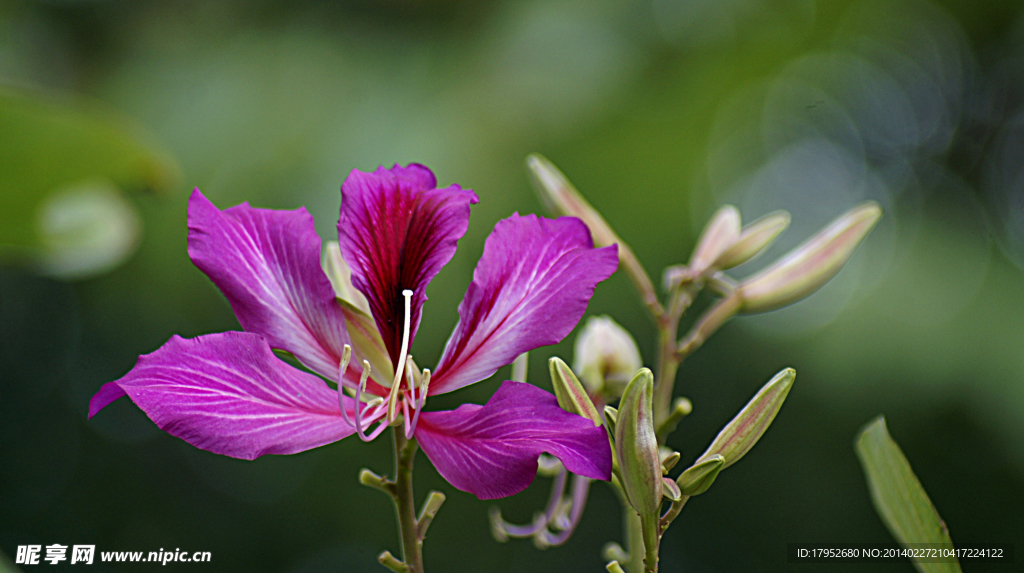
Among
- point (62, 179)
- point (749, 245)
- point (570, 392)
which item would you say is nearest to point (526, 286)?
point (570, 392)

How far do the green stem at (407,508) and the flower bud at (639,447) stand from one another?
4.1 inches

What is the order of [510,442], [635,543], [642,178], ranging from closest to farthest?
[510,442]
[635,543]
[642,178]

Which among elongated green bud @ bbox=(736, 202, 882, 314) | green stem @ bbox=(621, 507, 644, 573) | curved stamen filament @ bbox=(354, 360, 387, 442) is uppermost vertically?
elongated green bud @ bbox=(736, 202, 882, 314)

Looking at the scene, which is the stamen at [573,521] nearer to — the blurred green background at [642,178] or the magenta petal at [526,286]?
the magenta petal at [526,286]

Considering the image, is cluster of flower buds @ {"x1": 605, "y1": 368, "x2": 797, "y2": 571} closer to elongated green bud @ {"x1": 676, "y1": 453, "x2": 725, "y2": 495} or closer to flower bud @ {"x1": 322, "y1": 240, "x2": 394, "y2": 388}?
elongated green bud @ {"x1": 676, "y1": 453, "x2": 725, "y2": 495}

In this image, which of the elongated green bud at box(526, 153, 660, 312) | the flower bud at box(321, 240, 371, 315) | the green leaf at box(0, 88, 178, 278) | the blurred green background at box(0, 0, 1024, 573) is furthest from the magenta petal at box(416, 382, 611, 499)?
the blurred green background at box(0, 0, 1024, 573)

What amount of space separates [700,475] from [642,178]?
102 inches

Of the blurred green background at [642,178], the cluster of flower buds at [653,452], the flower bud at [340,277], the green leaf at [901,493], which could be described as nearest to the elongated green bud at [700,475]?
the cluster of flower buds at [653,452]

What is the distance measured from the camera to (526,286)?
1.30 feet

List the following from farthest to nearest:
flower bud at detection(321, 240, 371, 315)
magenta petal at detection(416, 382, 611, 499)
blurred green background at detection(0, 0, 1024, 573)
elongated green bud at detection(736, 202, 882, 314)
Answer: blurred green background at detection(0, 0, 1024, 573)
elongated green bud at detection(736, 202, 882, 314)
flower bud at detection(321, 240, 371, 315)
magenta petal at detection(416, 382, 611, 499)

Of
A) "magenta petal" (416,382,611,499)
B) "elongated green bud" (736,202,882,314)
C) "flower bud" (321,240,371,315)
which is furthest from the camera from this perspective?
"elongated green bud" (736,202,882,314)

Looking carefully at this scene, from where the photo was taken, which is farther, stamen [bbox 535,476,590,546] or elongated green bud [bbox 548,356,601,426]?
stamen [bbox 535,476,590,546]

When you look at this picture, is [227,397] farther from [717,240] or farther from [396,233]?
[717,240]

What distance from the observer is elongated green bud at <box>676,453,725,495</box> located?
373 mm
